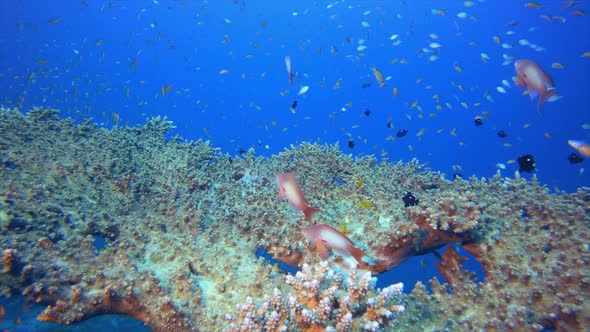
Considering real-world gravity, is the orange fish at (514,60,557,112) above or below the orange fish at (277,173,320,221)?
below

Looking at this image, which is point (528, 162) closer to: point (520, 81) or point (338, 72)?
point (520, 81)

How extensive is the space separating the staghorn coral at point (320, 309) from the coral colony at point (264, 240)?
0.6 inches

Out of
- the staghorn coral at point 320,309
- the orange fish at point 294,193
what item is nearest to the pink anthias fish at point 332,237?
the staghorn coral at point 320,309

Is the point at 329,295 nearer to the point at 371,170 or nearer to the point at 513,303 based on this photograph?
the point at 513,303

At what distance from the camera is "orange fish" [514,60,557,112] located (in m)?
5.07

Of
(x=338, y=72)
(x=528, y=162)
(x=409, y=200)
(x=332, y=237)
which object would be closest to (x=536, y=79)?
(x=528, y=162)

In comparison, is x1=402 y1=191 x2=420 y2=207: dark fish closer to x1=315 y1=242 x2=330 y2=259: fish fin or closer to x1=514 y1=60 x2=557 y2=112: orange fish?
x1=315 y1=242 x2=330 y2=259: fish fin

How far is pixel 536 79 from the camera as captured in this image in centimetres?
511

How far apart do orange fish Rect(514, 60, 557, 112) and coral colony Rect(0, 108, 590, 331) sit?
5.16 feet

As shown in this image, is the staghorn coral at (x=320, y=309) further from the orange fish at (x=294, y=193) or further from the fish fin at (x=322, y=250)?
the orange fish at (x=294, y=193)

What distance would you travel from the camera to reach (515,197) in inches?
200

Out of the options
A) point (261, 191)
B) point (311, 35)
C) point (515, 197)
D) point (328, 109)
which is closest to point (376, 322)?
point (261, 191)

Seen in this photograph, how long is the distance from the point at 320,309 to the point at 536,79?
204 inches

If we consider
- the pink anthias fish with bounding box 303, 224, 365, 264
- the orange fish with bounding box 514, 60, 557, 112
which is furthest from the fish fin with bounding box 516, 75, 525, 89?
the pink anthias fish with bounding box 303, 224, 365, 264
